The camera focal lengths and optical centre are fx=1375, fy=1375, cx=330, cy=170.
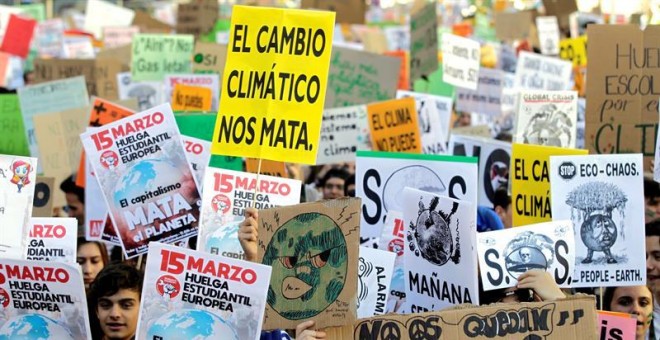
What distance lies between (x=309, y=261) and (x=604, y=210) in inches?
84.0

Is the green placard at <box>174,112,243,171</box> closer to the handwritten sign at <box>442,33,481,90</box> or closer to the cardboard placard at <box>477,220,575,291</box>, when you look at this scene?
the cardboard placard at <box>477,220,575,291</box>

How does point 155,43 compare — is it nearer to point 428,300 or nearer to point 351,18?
point 351,18

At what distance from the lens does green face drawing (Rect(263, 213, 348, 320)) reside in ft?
16.2

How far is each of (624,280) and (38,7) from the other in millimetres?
17607

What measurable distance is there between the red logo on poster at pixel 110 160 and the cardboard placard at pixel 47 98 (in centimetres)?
441

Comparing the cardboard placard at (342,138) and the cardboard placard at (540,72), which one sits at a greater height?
the cardboard placard at (540,72)

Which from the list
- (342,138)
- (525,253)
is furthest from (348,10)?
(525,253)

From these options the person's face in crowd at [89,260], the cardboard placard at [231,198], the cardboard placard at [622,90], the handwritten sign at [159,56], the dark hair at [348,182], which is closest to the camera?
the cardboard placard at [231,198]

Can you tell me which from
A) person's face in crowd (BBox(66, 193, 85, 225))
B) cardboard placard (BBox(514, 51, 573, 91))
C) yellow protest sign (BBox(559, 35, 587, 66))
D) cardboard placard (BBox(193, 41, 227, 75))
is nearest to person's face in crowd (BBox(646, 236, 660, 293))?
person's face in crowd (BBox(66, 193, 85, 225))

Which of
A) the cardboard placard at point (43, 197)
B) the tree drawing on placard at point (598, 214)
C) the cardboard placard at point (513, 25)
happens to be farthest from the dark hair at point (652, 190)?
the cardboard placard at point (513, 25)

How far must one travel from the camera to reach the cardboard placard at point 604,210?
6477 millimetres

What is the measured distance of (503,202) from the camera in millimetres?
8844

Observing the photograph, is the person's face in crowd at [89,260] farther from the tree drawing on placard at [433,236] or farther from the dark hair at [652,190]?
the dark hair at [652,190]

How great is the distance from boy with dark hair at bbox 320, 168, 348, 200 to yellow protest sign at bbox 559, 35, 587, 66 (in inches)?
229
